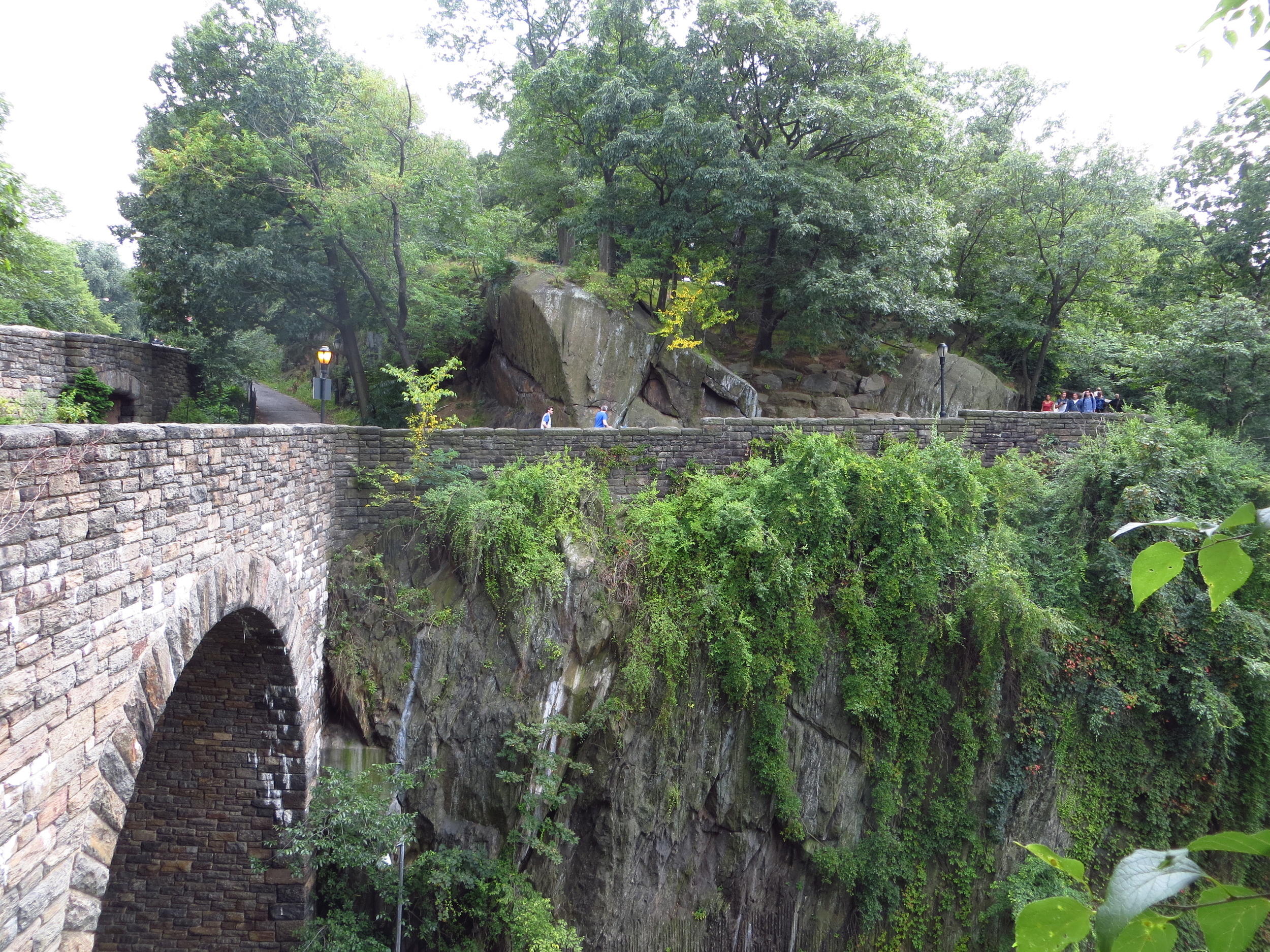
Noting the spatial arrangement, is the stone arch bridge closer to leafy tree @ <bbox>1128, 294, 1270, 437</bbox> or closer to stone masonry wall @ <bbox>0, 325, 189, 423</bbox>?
stone masonry wall @ <bbox>0, 325, 189, 423</bbox>

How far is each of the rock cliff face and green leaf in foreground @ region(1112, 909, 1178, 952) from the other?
8131mm

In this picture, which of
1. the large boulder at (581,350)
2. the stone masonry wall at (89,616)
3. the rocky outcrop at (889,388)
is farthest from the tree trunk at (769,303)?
the stone masonry wall at (89,616)

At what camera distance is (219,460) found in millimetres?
6277

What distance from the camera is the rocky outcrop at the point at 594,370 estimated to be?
15.1 m

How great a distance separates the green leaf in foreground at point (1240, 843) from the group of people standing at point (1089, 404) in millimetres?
13303

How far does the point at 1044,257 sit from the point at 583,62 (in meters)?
12.2

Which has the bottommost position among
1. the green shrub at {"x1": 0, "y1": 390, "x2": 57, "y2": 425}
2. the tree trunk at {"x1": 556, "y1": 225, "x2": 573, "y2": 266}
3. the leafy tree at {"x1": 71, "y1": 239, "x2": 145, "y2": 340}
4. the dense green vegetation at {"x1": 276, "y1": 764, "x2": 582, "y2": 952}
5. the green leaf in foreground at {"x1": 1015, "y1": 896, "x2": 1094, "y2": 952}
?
the dense green vegetation at {"x1": 276, "y1": 764, "x2": 582, "y2": 952}

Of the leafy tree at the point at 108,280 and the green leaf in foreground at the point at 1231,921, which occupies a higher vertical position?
the leafy tree at the point at 108,280

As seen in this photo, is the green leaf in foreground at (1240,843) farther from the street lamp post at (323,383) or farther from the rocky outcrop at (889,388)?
the rocky outcrop at (889,388)

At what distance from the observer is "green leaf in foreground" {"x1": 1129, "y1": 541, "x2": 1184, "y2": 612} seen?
1.25 m

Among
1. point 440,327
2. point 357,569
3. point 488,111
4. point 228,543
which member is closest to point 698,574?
point 357,569

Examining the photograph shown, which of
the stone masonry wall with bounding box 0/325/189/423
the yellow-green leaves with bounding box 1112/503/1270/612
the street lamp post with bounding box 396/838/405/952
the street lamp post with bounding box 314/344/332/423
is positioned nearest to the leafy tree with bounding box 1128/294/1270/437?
the yellow-green leaves with bounding box 1112/503/1270/612

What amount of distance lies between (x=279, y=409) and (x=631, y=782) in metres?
16.7

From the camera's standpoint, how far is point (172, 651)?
5.45 m
